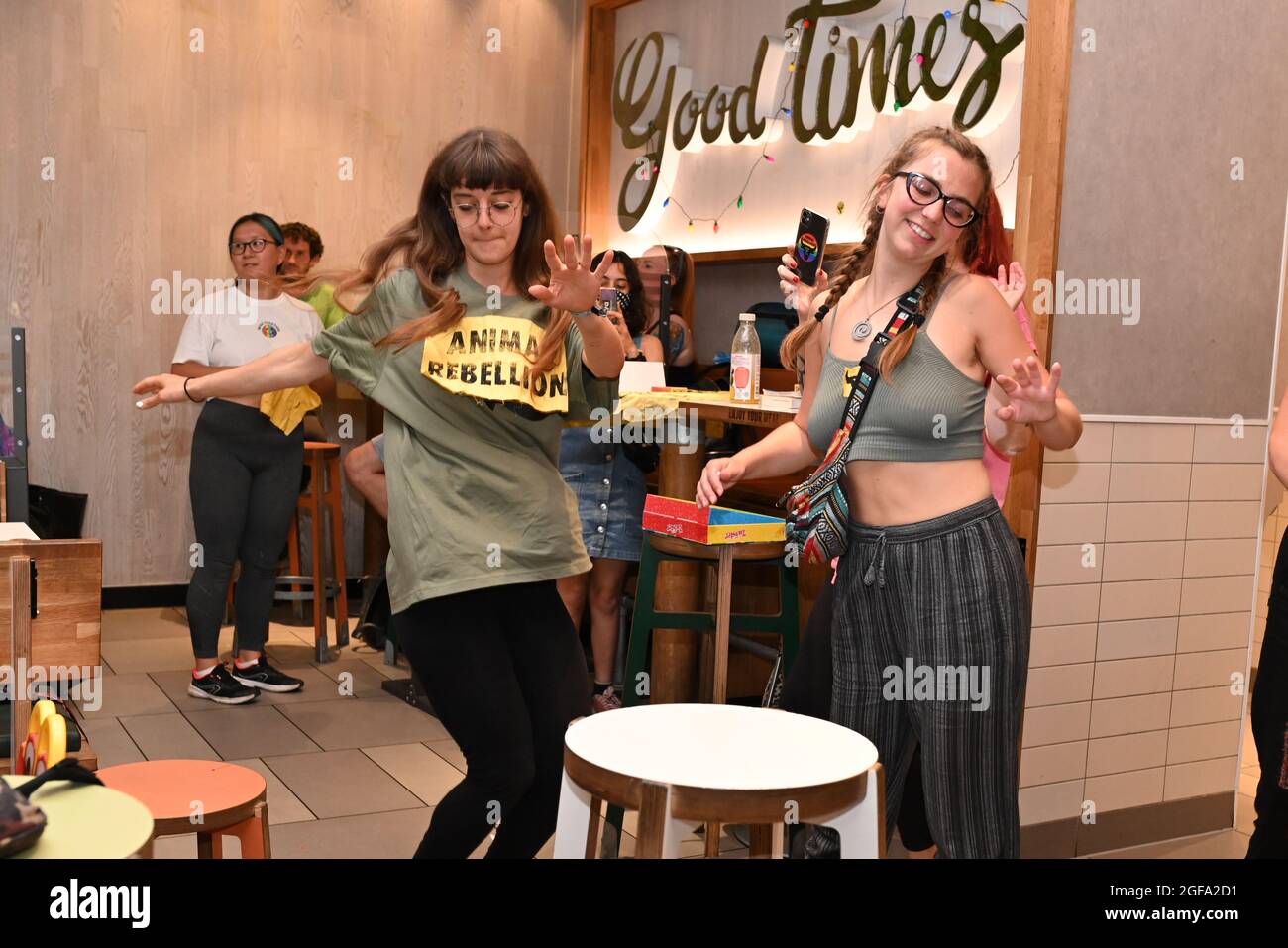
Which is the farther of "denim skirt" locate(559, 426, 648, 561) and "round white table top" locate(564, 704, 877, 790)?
"denim skirt" locate(559, 426, 648, 561)

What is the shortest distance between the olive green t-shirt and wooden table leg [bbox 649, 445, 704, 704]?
1.34m

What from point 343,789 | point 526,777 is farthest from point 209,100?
point 526,777

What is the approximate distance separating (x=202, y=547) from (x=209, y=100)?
8.87ft

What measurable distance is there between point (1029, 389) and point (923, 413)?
0.20 metres

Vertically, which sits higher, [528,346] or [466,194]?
[466,194]

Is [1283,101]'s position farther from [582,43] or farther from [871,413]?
[582,43]

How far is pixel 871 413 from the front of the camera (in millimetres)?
2354

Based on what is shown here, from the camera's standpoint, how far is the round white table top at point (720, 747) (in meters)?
1.72

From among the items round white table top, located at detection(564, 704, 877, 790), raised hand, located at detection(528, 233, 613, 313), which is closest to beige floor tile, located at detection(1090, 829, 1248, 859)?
round white table top, located at detection(564, 704, 877, 790)

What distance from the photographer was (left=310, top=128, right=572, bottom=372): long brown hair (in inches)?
94.7

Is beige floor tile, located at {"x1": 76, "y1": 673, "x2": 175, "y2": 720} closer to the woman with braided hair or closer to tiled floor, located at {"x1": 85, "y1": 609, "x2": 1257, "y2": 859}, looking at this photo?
tiled floor, located at {"x1": 85, "y1": 609, "x2": 1257, "y2": 859}

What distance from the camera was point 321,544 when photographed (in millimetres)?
5520

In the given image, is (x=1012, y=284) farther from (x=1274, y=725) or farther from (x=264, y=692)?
(x=264, y=692)
